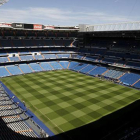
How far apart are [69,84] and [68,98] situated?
28.6ft

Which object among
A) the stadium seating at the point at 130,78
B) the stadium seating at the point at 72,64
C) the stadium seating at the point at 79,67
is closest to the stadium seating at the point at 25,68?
the stadium seating at the point at 72,64

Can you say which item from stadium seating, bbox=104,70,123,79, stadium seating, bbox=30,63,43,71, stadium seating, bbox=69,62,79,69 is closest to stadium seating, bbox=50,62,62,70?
stadium seating, bbox=69,62,79,69

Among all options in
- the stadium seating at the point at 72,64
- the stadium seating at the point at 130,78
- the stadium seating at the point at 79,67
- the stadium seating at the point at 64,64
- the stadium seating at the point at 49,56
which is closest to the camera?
the stadium seating at the point at 130,78

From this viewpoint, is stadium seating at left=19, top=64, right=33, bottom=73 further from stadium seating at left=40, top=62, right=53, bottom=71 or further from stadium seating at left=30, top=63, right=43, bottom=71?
stadium seating at left=40, top=62, right=53, bottom=71

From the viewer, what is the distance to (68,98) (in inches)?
1078

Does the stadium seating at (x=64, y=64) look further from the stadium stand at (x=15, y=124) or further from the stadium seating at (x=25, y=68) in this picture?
the stadium stand at (x=15, y=124)

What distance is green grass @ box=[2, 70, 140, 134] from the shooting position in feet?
68.6

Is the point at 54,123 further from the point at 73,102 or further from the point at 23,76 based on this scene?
the point at 23,76

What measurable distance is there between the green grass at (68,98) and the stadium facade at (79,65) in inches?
13.0

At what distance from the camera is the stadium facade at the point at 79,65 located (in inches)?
733

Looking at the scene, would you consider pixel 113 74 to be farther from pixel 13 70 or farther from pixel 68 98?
pixel 13 70

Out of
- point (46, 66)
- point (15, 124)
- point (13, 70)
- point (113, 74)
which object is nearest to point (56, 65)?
point (46, 66)

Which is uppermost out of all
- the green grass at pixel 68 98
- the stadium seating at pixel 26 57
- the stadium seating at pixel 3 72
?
the stadium seating at pixel 26 57

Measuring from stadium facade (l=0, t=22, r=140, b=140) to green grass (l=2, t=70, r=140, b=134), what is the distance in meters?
0.33
